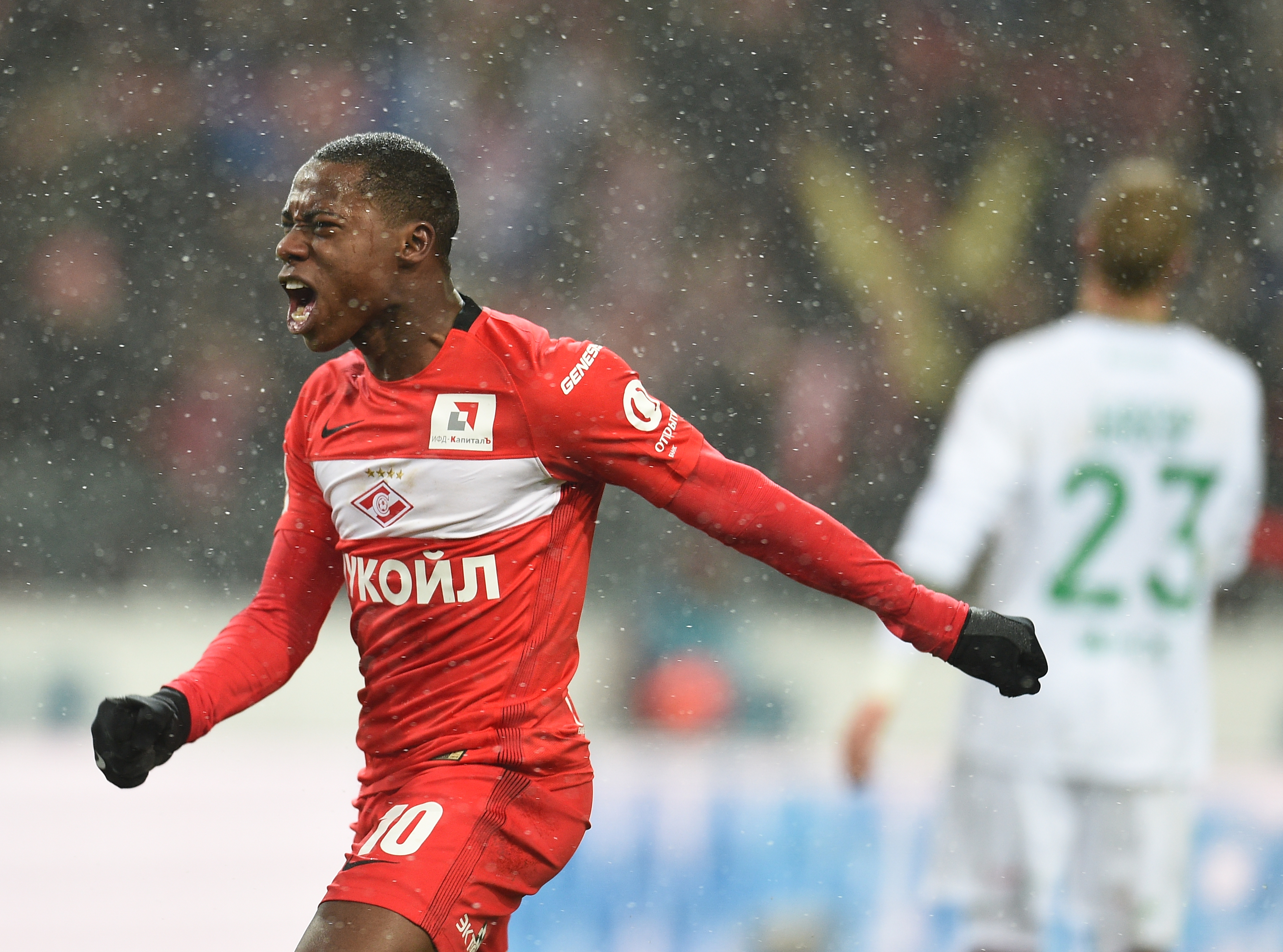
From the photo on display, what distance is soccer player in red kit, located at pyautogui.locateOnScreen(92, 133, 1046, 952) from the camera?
1.95 metres

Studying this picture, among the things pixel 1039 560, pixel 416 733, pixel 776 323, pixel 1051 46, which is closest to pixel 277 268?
pixel 776 323

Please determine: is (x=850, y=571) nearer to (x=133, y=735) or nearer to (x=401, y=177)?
(x=401, y=177)

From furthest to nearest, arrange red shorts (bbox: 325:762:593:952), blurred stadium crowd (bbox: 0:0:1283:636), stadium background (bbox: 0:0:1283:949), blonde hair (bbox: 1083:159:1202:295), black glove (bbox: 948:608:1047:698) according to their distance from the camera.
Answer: blurred stadium crowd (bbox: 0:0:1283:636)
stadium background (bbox: 0:0:1283:949)
blonde hair (bbox: 1083:159:1202:295)
black glove (bbox: 948:608:1047:698)
red shorts (bbox: 325:762:593:952)

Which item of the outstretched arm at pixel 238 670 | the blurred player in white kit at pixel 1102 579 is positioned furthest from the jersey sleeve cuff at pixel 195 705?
the blurred player in white kit at pixel 1102 579

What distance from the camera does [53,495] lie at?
19.1 feet

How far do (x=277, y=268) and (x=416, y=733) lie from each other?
4890mm

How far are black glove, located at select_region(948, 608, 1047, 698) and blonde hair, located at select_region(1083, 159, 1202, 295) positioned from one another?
1028 millimetres

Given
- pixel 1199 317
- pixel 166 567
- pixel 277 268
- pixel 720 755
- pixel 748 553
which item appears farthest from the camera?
pixel 1199 317

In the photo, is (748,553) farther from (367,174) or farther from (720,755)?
(720,755)

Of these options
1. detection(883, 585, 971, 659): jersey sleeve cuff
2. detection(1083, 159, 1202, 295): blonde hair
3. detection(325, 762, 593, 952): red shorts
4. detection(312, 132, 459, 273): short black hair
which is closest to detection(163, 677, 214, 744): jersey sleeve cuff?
detection(325, 762, 593, 952): red shorts

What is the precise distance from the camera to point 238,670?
2.05 m

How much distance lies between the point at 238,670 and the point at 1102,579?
5.16 ft

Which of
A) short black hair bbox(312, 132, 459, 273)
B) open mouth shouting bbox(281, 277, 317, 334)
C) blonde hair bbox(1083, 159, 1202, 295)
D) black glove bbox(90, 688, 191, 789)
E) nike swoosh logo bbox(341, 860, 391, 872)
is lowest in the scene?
nike swoosh logo bbox(341, 860, 391, 872)

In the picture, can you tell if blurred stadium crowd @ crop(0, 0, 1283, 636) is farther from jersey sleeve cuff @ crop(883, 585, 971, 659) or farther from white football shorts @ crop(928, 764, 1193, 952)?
jersey sleeve cuff @ crop(883, 585, 971, 659)
